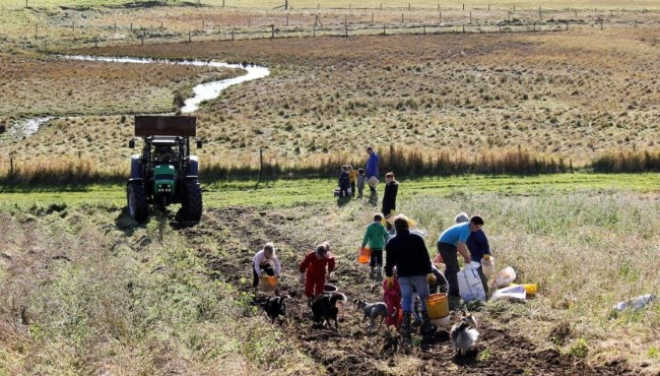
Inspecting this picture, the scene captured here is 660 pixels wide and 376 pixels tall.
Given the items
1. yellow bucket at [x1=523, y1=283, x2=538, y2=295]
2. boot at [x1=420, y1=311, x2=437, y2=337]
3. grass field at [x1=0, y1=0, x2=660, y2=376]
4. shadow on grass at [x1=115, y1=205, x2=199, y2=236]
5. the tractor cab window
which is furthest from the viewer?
the tractor cab window

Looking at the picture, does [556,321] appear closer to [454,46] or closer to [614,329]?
[614,329]

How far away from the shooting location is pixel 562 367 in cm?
1102

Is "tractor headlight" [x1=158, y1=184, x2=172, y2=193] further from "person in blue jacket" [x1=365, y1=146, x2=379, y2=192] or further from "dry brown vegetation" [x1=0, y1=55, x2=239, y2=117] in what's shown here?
"dry brown vegetation" [x1=0, y1=55, x2=239, y2=117]

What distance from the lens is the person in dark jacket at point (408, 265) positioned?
482 inches

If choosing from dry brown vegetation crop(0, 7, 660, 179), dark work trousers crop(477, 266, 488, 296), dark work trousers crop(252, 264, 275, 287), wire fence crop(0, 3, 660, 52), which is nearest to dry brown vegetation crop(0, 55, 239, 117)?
dry brown vegetation crop(0, 7, 660, 179)

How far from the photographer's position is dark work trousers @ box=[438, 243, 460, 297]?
14.3m

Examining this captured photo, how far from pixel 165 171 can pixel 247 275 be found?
6.34 meters

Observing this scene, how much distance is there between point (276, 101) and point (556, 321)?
115 ft

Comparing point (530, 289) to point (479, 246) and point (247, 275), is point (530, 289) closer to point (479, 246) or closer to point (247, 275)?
point (479, 246)

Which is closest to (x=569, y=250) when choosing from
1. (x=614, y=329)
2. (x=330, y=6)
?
(x=614, y=329)

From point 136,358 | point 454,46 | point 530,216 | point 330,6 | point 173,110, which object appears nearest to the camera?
point 136,358

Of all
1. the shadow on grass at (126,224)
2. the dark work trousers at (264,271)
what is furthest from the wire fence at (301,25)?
the dark work trousers at (264,271)

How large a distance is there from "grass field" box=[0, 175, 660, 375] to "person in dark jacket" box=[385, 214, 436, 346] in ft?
2.02

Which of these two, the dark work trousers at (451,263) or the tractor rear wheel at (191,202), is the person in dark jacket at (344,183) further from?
the dark work trousers at (451,263)
